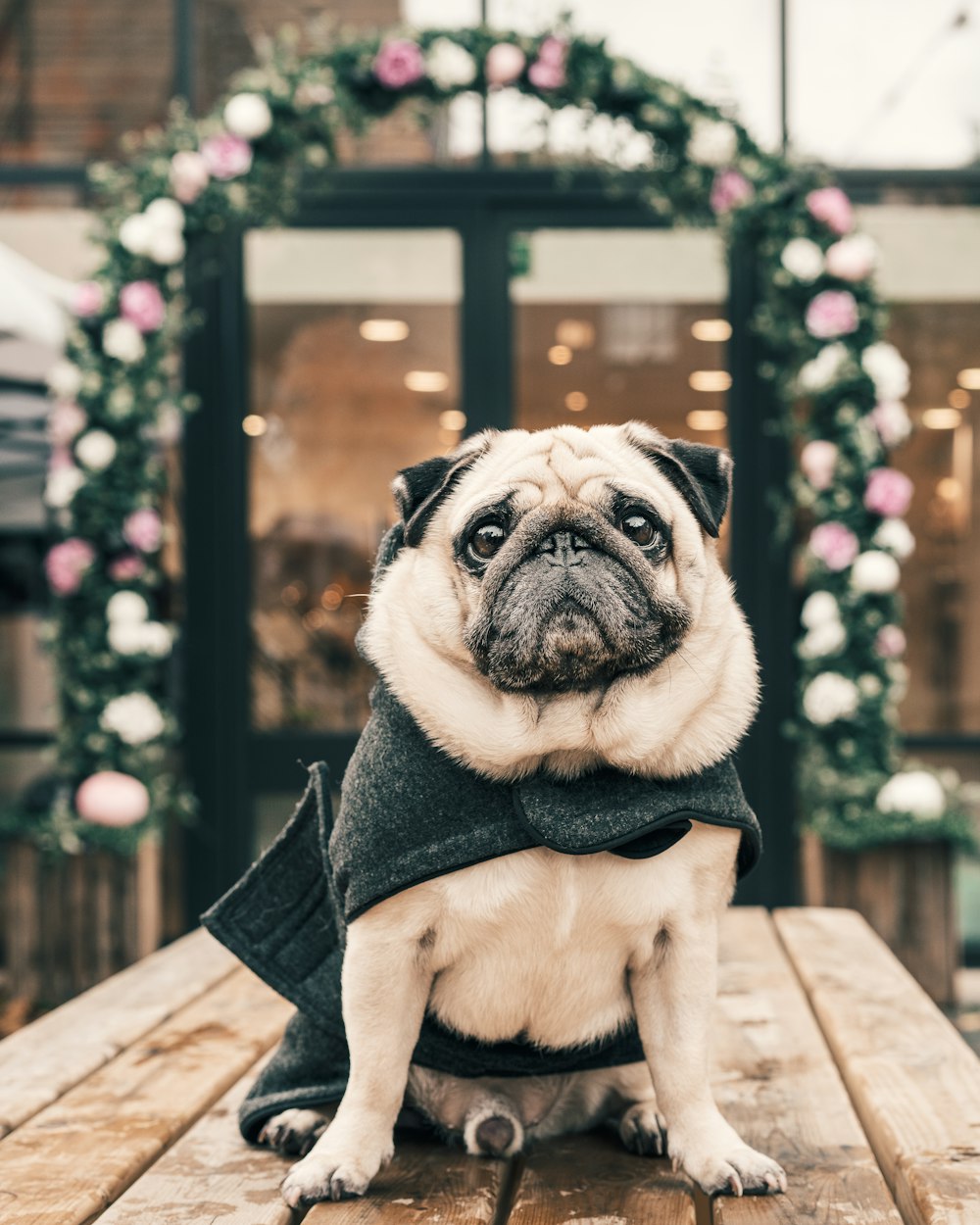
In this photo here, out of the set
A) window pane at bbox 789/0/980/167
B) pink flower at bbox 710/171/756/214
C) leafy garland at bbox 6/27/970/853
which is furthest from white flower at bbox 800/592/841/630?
window pane at bbox 789/0/980/167

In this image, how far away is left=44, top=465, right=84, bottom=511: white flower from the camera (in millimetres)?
5000

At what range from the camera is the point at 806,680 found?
16.6ft

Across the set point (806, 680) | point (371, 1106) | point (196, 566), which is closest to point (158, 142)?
point (196, 566)

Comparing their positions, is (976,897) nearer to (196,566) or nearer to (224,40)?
(196,566)

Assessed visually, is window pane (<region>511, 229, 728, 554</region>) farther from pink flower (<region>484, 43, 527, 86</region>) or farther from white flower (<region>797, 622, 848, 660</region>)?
white flower (<region>797, 622, 848, 660</region>)

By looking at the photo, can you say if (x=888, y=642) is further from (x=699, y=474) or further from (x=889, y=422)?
(x=699, y=474)

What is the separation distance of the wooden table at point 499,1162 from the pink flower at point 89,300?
3264 mm

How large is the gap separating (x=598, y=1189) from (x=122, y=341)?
13.6 feet

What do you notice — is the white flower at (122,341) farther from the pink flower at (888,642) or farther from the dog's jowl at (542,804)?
the dog's jowl at (542,804)

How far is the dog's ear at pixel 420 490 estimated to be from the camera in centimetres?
166

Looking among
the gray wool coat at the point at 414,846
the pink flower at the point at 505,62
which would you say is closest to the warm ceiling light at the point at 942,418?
the pink flower at the point at 505,62

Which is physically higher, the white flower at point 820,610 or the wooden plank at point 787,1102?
the white flower at point 820,610

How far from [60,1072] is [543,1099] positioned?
0.76 m

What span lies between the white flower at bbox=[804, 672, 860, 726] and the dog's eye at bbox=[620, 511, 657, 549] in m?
3.51
